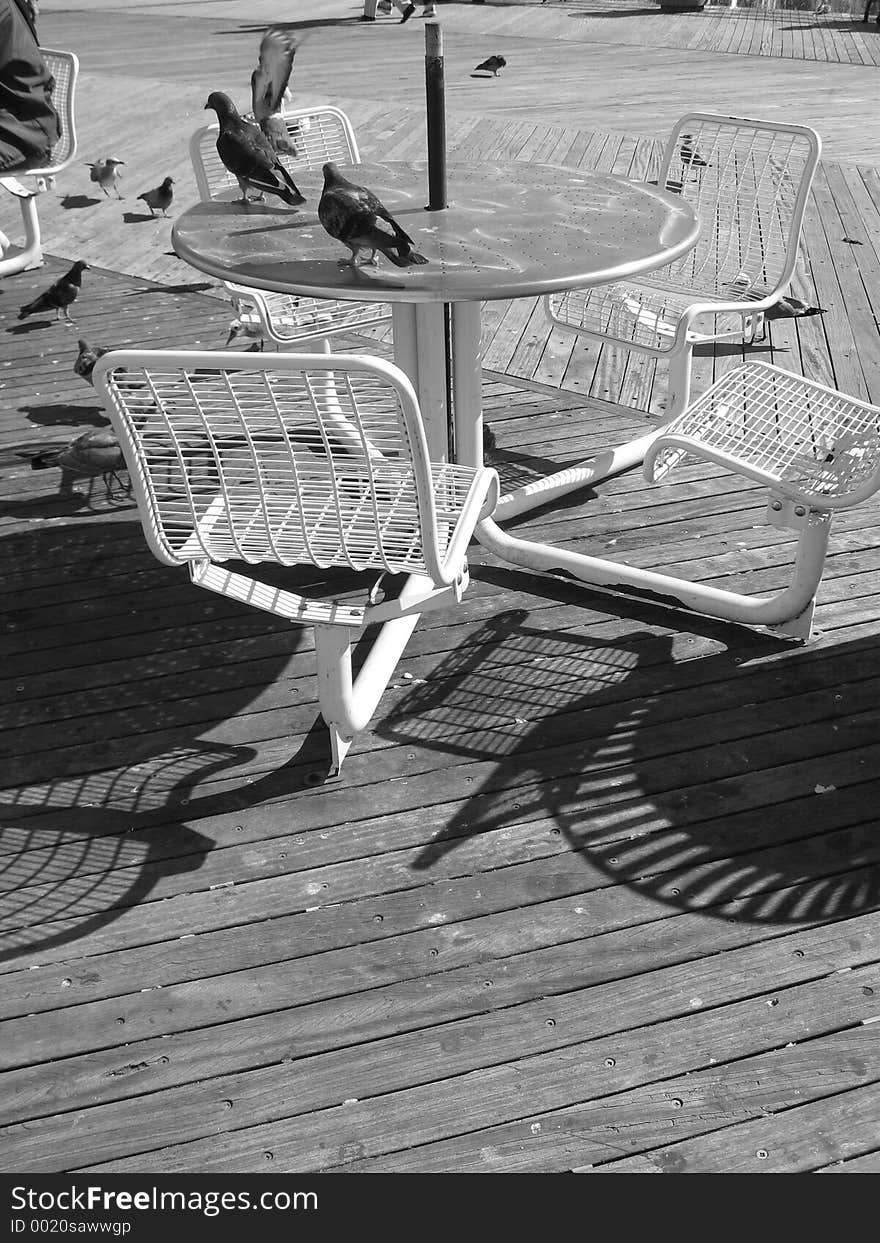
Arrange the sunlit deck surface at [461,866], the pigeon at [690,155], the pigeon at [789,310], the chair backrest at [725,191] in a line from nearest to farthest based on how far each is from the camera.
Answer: the sunlit deck surface at [461,866]
the chair backrest at [725,191]
the pigeon at [690,155]
the pigeon at [789,310]

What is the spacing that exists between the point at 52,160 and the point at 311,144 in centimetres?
193

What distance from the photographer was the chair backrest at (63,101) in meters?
6.04

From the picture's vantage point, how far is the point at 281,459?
2445 mm

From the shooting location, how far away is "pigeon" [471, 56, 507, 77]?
36.8ft

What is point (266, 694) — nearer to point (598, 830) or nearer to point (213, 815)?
point (213, 815)

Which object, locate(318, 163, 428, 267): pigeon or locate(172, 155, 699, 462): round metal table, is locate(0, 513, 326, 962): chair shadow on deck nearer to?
locate(172, 155, 699, 462): round metal table

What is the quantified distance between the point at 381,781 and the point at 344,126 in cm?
283

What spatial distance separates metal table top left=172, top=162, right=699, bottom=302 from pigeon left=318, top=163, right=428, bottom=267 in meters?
0.07

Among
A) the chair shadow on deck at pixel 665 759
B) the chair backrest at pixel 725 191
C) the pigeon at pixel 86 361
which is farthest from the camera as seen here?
the pigeon at pixel 86 361

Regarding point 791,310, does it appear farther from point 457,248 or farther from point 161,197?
point 161,197

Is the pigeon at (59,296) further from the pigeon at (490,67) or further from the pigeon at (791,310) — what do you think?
the pigeon at (490,67)

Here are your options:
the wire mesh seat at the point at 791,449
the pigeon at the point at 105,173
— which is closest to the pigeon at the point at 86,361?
the wire mesh seat at the point at 791,449

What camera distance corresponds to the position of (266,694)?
320 centimetres

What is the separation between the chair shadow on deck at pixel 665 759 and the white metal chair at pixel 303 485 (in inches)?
14.0
